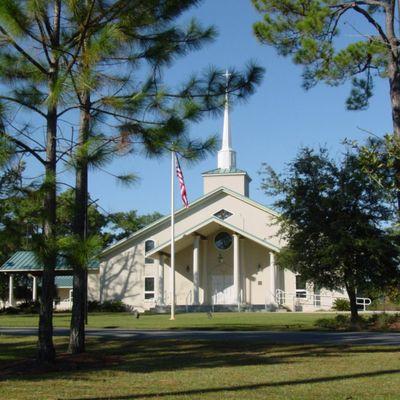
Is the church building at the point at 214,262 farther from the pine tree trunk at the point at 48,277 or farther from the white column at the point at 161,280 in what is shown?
the pine tree trunk at the point at 48,277

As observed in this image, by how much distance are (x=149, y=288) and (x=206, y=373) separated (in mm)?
29733

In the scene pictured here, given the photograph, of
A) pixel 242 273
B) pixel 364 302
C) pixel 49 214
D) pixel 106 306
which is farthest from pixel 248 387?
pixel 106 306

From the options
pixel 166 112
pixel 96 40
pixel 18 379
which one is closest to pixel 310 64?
pixel 166 112

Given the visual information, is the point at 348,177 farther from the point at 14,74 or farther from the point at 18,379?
the point at 18,379

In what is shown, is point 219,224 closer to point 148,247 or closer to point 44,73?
point 148,247

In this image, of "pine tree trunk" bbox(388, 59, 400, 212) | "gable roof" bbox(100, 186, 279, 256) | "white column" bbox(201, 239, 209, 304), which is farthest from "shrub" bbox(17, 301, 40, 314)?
"pine tree trunk" bbox(388, 59, 400, 212)

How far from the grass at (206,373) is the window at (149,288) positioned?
24.2 meters

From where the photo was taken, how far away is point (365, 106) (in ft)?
51.1

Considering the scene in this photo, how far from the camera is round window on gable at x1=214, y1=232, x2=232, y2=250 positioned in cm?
3862

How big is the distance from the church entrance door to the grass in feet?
73.8

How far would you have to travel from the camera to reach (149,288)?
131ft

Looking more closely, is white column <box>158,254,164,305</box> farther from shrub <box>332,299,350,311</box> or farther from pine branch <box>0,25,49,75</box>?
pine branch <box>0,25,49,75</box>

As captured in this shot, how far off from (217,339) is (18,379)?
26.4 ft

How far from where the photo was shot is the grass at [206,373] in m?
8.44
